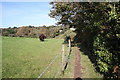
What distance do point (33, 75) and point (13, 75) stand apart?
126 cm

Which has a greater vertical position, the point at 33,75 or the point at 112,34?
the point at 112,34

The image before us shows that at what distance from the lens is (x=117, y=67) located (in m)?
5.58

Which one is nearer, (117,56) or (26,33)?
(117,56)

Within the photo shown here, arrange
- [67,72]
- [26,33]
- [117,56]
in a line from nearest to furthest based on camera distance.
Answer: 1. [117,56]
2. [67,72]
3. [26,33]

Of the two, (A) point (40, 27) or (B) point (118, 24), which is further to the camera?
(A) point (40, 27)

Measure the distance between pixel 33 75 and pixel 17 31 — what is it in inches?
1977

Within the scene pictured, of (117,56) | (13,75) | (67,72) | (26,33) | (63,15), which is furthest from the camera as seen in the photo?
(26,33)

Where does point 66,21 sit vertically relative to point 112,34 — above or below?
above

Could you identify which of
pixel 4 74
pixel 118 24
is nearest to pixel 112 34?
pixel 118 24

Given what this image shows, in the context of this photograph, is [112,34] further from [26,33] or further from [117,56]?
[26,33]

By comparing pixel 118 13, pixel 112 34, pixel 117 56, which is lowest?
pixel 117 56

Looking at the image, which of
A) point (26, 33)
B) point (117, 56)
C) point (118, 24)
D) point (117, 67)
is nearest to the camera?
point (118, 24)

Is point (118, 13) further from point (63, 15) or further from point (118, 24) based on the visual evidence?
point (63, 15)

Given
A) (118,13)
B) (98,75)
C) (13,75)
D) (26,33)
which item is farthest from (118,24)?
(26,33)
